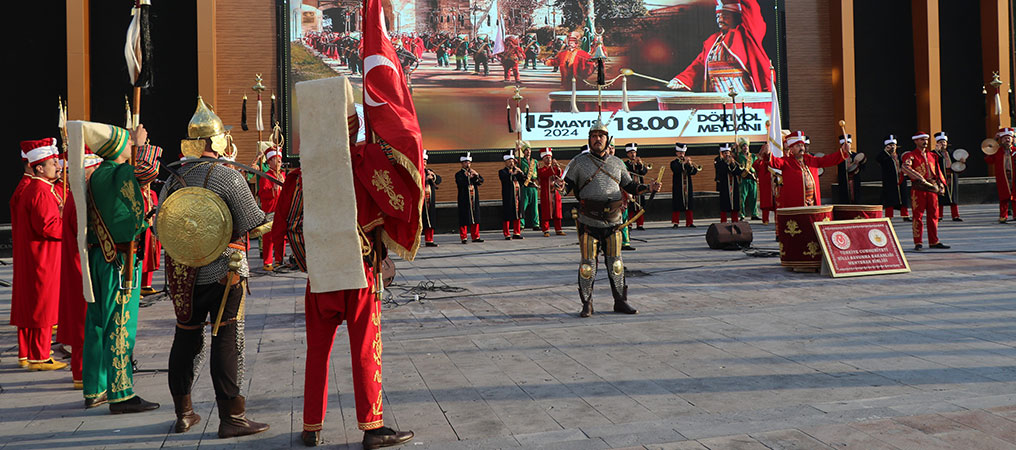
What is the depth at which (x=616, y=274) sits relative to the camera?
7.89 m

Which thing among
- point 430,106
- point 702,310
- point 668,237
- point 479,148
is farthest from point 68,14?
point 702,310

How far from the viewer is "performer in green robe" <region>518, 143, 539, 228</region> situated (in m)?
19.6

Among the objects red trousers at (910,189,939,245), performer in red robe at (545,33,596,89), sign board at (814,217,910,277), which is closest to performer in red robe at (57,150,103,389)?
sign board at (814,217,910,277)

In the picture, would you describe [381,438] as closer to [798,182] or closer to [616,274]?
[616,274]

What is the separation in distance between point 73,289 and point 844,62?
78.6 feet

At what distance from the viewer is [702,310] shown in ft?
25.5

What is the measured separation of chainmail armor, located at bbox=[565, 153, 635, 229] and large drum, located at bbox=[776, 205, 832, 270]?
139 inches

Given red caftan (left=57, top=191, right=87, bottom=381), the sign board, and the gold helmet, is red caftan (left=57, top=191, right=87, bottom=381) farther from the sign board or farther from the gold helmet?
the sign board

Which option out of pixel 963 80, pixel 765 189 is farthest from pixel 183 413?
pixel 963 80

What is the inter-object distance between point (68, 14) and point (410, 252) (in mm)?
19568

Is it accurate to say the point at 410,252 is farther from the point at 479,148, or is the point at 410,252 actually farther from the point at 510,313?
the point at 479,148

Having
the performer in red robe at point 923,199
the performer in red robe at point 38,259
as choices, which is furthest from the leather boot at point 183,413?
the performer in red robe at point 923,199

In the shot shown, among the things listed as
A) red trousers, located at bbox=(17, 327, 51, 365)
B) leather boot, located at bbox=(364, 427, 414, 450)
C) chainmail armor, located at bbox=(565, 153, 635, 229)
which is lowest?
leather boot, located at bbox=(364, 427, 414, 450)

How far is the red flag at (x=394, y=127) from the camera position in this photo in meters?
3.98
